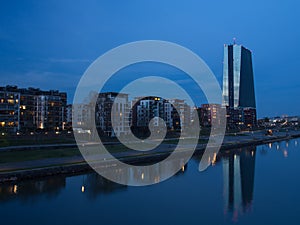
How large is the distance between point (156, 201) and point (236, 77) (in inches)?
3922

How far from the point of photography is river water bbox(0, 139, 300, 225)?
8.96 m

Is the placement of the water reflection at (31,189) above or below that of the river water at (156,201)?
above

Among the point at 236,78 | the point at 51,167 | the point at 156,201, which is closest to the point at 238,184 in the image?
the point at 156,201

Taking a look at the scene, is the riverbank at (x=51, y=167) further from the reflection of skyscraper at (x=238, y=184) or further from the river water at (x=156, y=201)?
the reflection of skyscraper at (x=238, y=184)

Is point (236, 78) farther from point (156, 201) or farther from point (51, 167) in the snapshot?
point (156, 201)

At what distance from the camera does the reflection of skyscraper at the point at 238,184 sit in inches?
412

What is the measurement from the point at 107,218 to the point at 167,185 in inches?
191

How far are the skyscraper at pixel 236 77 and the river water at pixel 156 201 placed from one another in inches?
3593

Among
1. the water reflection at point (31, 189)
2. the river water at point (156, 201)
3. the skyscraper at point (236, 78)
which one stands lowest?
the river water at point (156, 201)

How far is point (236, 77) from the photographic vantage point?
340 feet

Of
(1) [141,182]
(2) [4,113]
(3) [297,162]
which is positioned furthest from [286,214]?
(2) [4,113]

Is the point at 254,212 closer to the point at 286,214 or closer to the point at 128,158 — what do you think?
the point at 286,214

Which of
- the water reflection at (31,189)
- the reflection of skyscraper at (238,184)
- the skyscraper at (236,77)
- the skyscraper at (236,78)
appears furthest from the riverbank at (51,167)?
the skyscraper at (236,77)

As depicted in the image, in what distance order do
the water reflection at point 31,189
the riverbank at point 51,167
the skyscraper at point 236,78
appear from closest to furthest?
1. the water reflection at point 31,189
2. the riverbank at point 51,167
3. the skyscraper at point 236,78
